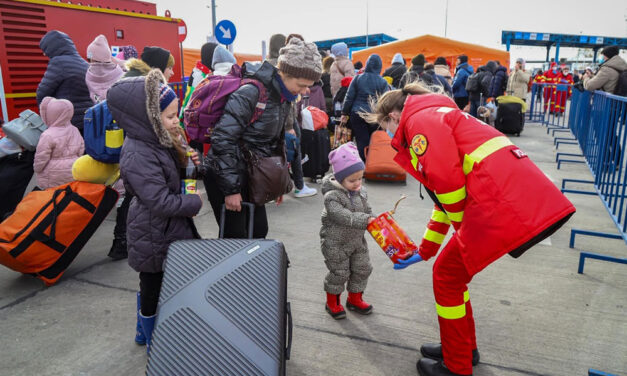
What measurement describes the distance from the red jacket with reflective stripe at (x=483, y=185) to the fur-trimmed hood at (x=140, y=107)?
1.32 metres

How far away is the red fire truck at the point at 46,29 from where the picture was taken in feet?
19.3

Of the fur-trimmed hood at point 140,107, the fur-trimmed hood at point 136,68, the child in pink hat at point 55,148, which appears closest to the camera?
the fur-trimmed hood at point 140,107

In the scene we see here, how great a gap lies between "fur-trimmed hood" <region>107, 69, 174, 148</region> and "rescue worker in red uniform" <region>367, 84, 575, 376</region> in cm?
127

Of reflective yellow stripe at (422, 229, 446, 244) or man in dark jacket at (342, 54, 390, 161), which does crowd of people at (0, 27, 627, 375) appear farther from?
man in dark jacket at (342, 54, 390, 161)

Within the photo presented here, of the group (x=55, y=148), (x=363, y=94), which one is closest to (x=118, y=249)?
(x=55, y=148)

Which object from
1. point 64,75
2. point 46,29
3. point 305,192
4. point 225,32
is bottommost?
point 305,192

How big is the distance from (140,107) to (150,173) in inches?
13.9

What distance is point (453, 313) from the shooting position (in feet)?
7.48

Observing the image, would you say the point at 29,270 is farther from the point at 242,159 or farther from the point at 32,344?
the point at 242,159

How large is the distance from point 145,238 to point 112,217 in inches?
127

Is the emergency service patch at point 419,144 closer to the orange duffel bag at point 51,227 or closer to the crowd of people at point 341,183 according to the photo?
the crowd of people at point 341,183

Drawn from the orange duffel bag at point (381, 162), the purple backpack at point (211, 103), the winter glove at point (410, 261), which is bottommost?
the orange duffel bag at point (381, 162)

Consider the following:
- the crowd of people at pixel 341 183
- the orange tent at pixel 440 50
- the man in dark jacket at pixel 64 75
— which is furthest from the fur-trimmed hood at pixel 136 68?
the orange tent at pixel 440 50

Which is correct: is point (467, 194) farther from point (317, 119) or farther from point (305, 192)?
point (317, 119)
